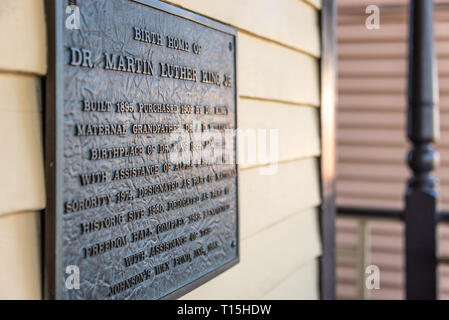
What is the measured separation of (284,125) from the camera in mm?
2617

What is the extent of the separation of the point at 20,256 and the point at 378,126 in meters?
4.79

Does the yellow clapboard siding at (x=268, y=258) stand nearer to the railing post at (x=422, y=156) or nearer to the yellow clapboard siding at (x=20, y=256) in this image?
the yellow clapboard siding at (x=20, y=256)

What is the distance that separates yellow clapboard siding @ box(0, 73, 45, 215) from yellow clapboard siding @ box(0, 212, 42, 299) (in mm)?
33

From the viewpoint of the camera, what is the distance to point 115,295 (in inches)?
55.0

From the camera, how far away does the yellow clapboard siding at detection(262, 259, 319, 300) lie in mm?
2603

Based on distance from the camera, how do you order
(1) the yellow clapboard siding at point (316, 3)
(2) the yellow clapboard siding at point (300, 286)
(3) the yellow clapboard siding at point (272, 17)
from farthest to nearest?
(1) the yellow clapboard siding at point (316, 3) < (2) the yellow clapboard siding at point (300, 286) < (3) the yellow clapboard siding at point (272, 17)

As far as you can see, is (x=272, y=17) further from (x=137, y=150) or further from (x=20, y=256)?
(x=20, y=256)

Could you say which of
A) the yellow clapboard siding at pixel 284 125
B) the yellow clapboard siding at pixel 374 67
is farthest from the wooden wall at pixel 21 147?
the yellow clapboard siding at pixel 374 67

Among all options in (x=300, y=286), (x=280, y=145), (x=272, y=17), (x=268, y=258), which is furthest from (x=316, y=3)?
(x=300, y=286)

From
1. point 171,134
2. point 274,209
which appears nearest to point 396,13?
point 274,209

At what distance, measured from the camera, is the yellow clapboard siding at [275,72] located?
2196 millimetres

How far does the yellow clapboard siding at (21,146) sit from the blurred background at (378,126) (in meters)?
4.54

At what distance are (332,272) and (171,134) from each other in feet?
6.49
